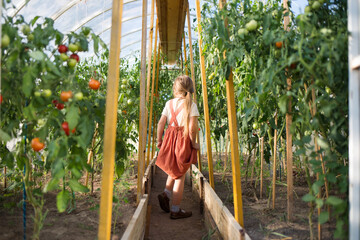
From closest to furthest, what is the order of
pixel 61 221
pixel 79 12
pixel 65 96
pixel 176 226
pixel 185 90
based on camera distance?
pixel 65 96 < pixel 61 221 < pixel 176 226 < pixel 185 90 < pixel 79 12

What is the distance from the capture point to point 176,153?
2.96 meters

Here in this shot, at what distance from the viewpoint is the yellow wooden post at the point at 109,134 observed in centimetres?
134

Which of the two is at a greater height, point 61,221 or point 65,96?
point 65,96

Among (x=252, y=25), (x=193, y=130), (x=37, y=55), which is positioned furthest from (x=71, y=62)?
(x=193, y=130)

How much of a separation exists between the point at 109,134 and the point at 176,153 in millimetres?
1641

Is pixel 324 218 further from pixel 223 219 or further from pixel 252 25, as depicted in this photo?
pixel 252 25

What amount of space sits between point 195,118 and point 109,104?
A: 166 centimetres

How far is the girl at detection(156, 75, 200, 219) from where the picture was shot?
2.94 meters

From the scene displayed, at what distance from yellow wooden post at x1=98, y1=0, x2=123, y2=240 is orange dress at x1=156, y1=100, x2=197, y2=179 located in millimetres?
1559

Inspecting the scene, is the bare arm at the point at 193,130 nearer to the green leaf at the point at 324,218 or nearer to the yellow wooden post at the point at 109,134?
the yellow wooden post at the point at 109,134

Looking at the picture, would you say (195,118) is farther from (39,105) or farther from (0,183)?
(0,183)

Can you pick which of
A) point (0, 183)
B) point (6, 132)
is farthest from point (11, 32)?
point (0, 183)

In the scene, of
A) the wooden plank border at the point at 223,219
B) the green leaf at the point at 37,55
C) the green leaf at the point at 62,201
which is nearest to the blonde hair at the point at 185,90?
the wooden plank border at the point at 223,219

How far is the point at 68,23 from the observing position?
4.84 meters
